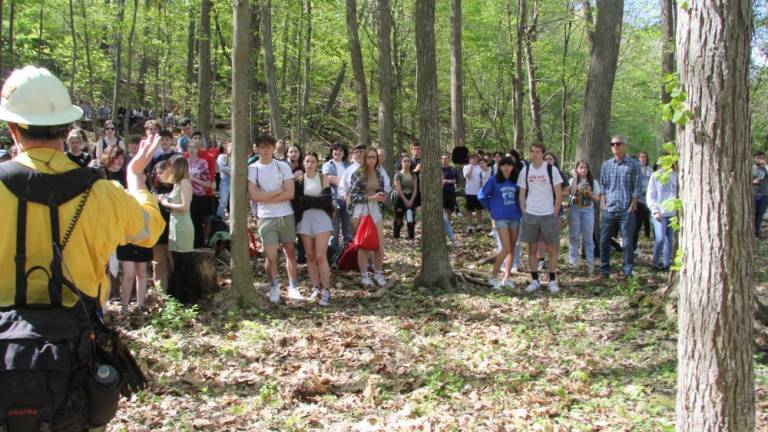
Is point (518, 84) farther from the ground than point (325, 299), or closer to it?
farther from the ground

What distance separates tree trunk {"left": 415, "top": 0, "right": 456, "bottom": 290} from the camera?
27.5 ft

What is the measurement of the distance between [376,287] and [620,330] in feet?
11.6

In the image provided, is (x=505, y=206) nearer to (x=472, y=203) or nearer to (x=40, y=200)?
(x=472, y=203)

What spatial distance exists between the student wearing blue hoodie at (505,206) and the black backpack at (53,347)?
7.07 m

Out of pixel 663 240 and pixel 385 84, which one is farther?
pixel 385 84

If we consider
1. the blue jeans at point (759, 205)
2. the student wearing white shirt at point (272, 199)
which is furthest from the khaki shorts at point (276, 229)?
the blue jeans at point (759, 205)

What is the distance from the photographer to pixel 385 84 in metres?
15.1

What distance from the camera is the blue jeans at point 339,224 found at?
10602mm

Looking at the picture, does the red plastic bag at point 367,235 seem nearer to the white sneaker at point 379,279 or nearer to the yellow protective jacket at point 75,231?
the white sneaker at point 379,279

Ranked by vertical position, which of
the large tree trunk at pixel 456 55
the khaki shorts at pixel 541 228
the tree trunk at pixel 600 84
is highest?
the large tree trunk at pixel 456 55

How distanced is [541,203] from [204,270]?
4.96m

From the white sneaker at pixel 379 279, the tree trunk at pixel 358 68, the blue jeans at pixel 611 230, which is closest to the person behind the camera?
the white sneaker at pixel 379 279

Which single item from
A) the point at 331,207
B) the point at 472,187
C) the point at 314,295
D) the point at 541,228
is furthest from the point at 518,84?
the point at 314,295

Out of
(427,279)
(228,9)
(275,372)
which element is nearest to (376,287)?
(427,279)
